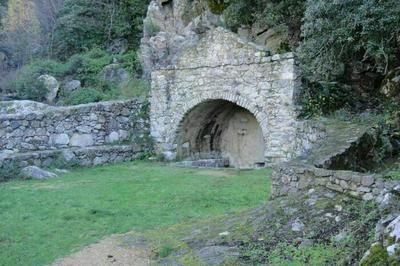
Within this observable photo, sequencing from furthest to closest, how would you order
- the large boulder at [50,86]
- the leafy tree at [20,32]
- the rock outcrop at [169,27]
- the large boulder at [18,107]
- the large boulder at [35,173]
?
the leafy tree at [20,32], the large boulder at [50,86], the rock outcrop at [169,27], the large boulder at [18,107], the large boulder at [35,173]

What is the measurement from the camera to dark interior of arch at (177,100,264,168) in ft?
43.8

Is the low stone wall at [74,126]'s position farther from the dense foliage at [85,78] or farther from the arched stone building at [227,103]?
the dense foliage at [85,78]

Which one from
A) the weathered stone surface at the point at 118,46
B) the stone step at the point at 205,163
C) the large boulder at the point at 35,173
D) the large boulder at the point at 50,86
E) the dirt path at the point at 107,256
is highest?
the weathered stone surface at the point at 118,46

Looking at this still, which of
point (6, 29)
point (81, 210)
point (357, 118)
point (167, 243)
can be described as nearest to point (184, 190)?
point (81, 210)

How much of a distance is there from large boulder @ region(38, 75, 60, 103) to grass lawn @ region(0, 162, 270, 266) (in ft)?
31.7

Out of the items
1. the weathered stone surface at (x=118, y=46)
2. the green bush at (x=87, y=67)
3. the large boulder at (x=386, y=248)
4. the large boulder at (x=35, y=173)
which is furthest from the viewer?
the weathered stone surface at (x=118, y=46)

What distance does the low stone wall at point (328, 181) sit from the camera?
489 centimetres

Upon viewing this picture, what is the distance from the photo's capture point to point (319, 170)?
5715 mm

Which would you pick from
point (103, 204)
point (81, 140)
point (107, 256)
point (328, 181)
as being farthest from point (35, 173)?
point (328, 181)

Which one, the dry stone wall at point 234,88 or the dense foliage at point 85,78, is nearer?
the dry stone wall at point 234,88

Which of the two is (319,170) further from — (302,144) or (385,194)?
(302,144)

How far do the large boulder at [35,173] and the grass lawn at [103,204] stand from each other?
33cm

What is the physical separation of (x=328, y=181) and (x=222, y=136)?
877 cm

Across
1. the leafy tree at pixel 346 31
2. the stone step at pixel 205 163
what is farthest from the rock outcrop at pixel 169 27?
the leafy tree at pixel 346 31
